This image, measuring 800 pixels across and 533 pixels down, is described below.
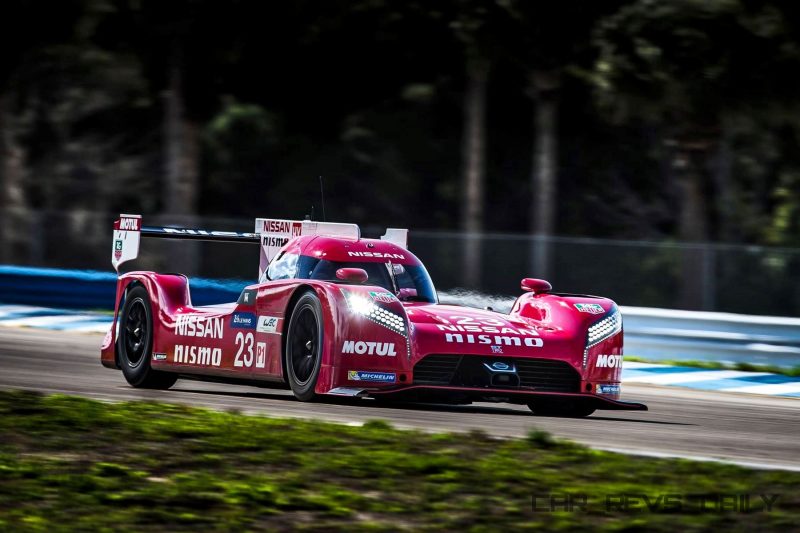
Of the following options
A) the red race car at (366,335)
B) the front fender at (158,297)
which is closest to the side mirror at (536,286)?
the red race car at (366,335)

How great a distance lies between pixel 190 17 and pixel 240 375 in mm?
17350

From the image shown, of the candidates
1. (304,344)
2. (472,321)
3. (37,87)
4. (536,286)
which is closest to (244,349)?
(304,344)

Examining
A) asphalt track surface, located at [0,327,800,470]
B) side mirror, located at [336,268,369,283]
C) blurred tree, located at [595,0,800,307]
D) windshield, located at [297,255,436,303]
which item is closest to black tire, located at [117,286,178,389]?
asphalt track surface, located at [0,327,800,470]

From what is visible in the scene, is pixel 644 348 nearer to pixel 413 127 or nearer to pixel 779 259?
pixel 779 259

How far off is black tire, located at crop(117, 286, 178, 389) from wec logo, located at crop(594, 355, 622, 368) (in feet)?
10.9

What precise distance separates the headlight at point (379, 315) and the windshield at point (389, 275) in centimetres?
80

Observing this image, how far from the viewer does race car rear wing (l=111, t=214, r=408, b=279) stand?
1157 centimetres

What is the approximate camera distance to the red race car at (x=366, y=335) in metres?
9.58

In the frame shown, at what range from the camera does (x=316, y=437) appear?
7.94 metres

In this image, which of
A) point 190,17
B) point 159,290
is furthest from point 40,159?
point 159,290

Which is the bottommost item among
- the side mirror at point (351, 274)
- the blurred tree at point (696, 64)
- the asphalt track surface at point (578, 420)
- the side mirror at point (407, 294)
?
the asphalt track surface at point (578, 420)

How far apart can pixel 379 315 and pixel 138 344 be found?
290 cm

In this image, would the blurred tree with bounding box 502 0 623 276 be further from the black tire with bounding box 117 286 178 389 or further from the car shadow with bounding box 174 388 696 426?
the car shadow with bounding box 174 388 696 426

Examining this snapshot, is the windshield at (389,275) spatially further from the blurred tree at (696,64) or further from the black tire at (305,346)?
the blurred tree at (696,64)
